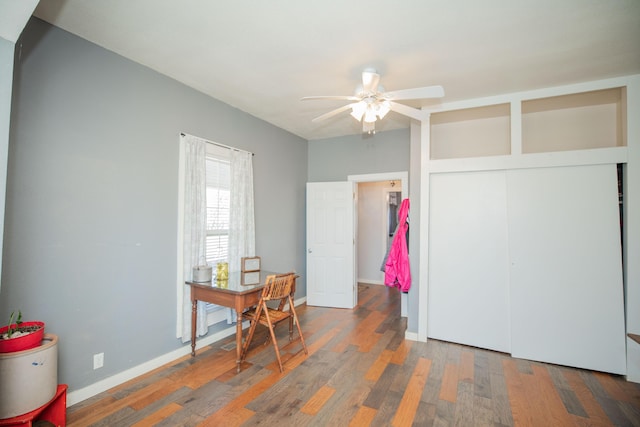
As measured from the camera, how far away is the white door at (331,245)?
15.3ft

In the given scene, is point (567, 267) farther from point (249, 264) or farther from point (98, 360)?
point (98, 360)

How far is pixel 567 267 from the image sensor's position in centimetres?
288

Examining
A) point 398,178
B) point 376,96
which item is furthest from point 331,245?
point 376,96

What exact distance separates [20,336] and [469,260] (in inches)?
148

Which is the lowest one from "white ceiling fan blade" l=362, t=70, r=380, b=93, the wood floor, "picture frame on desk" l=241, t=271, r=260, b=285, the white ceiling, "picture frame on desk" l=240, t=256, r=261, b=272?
the wood floor

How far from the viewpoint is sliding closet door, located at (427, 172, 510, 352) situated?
316 centimetres

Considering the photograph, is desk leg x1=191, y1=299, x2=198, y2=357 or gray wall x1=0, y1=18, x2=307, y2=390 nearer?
gray wall x1=0, y1=18, x2=307, y2=390

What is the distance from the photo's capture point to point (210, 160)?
3.30 m

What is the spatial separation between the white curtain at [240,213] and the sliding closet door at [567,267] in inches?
117

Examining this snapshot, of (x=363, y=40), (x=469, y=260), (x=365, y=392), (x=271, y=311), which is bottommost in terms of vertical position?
(x=365, y=392)

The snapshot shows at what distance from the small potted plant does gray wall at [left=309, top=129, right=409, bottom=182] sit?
12.9 feet

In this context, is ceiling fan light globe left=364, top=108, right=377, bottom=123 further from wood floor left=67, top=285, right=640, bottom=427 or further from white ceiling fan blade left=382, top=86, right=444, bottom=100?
wood floor left=67, top=285, right=640, bottom=427

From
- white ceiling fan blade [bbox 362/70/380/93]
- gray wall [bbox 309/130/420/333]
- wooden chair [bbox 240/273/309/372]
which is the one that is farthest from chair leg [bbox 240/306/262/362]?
gray wall [bbox 309/130/420/333]

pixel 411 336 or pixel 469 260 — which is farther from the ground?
pixel 469 260
